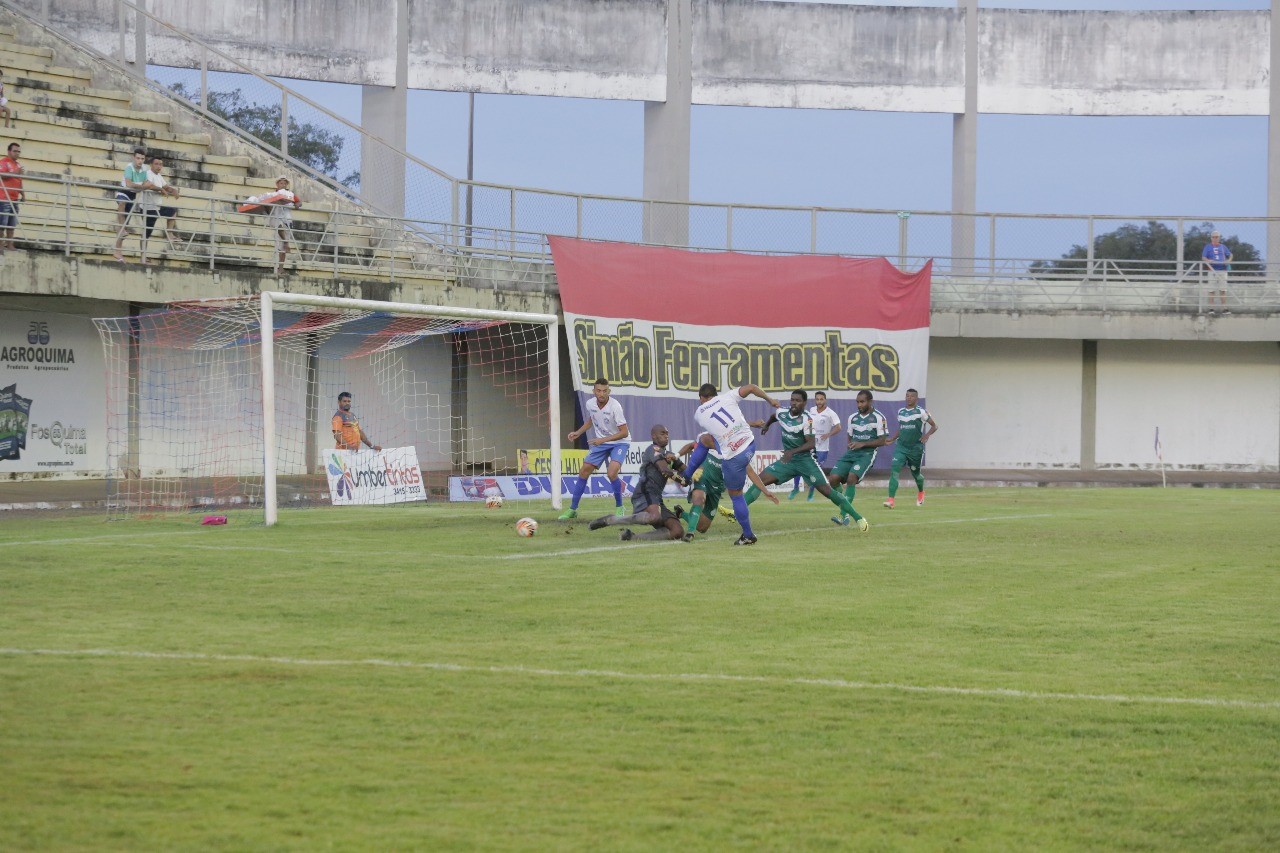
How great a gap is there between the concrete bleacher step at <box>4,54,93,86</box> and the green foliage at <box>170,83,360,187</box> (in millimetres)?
2012

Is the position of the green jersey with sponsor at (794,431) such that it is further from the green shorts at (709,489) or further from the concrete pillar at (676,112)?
the concrete pillar at (676,112)

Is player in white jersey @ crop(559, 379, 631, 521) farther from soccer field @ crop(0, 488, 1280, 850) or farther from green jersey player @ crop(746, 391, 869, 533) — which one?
soccer field @ crop(0, 488, 1280, 850)

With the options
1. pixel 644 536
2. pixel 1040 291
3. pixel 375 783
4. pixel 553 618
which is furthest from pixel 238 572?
pixel 1040 291

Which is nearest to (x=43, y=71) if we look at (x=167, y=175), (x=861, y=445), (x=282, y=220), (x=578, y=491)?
(x=167, y=175)

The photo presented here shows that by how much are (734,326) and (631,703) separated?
26818 millimetres

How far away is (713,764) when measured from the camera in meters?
6.43

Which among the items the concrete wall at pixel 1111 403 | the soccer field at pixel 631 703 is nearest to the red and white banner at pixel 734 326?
the concrete wall at pixel 1111 403

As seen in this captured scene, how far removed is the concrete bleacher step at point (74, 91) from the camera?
29.0 metres

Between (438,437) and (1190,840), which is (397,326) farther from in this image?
(1190,840)

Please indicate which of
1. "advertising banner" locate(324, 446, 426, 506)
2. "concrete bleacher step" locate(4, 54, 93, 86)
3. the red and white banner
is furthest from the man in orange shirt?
"concrete bleacher step" locate(4, 54, 93, 86)

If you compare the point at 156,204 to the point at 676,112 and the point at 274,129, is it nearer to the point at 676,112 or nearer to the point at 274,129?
the point at 274,129

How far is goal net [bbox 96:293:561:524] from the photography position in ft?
76.9

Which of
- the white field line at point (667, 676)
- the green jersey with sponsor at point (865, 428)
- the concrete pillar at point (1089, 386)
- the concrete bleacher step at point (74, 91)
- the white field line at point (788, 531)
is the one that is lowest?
the white field line at point (788, 531)

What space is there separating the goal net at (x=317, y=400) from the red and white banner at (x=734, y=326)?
167 cm
